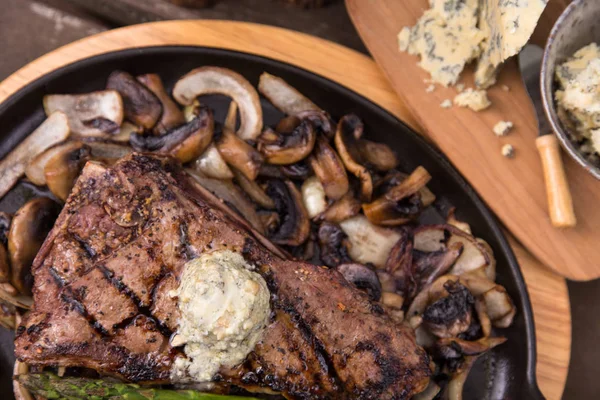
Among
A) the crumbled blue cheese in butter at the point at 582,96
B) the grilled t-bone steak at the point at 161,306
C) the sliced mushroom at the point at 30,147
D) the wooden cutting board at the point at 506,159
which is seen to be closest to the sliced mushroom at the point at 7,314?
the grilled t-bone steak at the point at 161,306

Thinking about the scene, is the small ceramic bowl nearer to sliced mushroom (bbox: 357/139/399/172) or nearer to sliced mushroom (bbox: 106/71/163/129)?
sliced mushroom (bbox: 357/139/399/172)

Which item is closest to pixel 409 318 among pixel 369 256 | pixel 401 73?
pixel 369 256

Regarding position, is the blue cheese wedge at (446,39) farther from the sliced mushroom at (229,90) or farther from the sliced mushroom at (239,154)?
the sliced mushroom at (239,154)

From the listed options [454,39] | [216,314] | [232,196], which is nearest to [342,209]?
[232,196]

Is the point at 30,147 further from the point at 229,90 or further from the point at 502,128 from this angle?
the point at 502,128

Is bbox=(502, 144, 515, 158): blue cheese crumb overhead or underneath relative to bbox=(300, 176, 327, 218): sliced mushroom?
underneath

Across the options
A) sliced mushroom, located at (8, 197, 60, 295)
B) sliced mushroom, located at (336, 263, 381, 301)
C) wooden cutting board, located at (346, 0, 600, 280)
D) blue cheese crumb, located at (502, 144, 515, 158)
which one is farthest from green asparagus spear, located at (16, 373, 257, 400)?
blue cheese crumb, located at (502, 144, 515, 158)

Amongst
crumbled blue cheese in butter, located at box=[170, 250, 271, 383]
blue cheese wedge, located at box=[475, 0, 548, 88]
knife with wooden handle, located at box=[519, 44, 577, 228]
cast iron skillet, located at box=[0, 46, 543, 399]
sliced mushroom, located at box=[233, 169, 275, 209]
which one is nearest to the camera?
crumbled blue cheese in butter, located at box=[170, 250, 271, 383]
